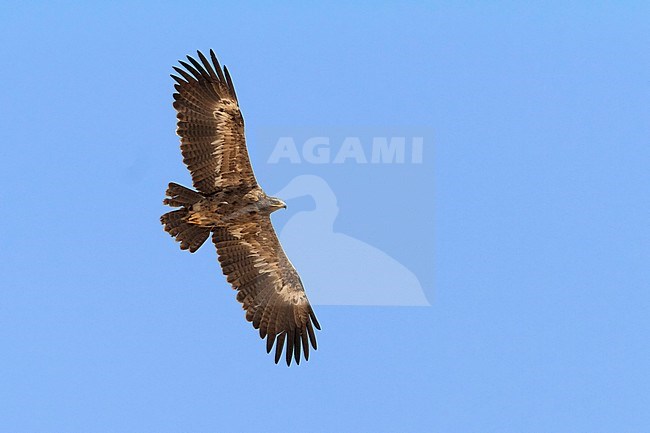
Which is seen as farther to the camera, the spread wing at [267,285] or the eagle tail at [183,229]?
the spread wing at [267,285]

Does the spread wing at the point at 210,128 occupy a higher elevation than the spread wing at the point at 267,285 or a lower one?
higher

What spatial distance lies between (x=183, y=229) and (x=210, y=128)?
169cm

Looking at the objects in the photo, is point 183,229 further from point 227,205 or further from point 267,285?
point 267,285

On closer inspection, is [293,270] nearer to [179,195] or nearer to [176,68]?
[179,195]

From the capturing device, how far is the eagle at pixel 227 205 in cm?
1923

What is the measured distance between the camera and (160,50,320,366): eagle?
1923 cm

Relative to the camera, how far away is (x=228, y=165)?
1933 centimetres

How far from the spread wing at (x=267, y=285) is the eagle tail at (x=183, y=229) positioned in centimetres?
43

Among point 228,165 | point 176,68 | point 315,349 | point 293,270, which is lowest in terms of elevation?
point 315,349

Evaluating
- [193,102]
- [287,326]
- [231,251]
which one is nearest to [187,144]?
[193,102]

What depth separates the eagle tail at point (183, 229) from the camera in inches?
765

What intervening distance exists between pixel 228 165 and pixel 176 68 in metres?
1.76

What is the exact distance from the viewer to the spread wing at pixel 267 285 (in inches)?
791

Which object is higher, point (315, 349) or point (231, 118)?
point (231, 118)
